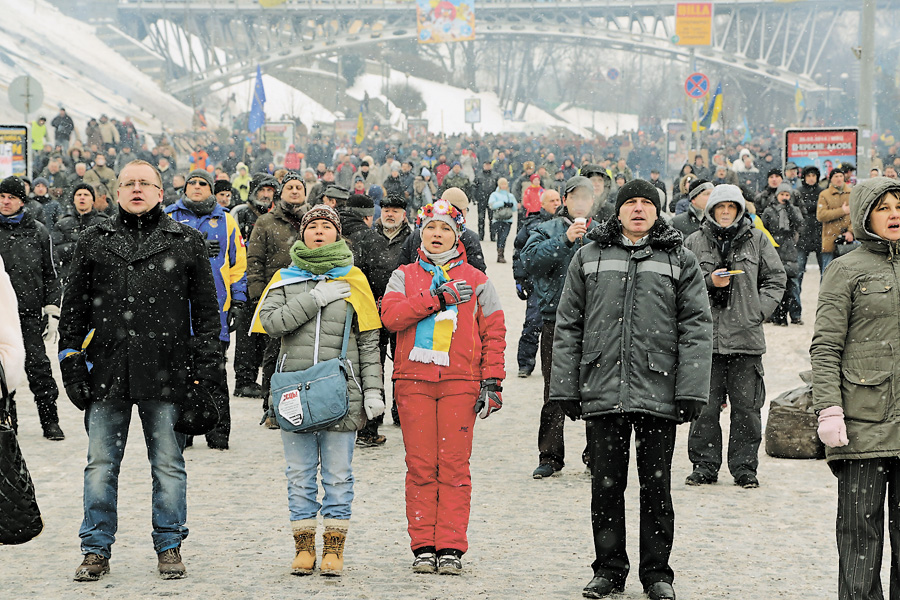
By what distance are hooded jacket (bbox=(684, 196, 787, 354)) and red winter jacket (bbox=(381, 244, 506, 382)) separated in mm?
2183

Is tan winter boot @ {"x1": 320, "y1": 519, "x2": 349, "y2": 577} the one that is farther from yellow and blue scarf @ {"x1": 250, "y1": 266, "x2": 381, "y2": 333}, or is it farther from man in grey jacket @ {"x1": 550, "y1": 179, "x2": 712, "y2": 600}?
man in grey jacket @ {"x1": 550, "y1": 179, "x2": 712, "y2": 600}

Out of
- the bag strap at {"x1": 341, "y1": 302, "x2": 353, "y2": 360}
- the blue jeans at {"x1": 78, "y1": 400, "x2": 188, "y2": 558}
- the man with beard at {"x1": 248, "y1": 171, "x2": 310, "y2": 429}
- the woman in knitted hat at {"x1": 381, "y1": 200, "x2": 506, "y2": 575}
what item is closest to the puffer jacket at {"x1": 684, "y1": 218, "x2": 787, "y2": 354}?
the woman in knitted hat at {"x1": 381, "y1": 200, "x2": 506, "y2": 575}

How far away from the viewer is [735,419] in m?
7.96

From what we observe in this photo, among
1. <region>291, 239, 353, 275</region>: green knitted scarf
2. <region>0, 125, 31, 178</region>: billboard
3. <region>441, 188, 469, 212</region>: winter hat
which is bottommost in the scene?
<region>291, 239, 353, 275</region>: green knitted scarf

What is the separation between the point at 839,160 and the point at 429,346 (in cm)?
1264

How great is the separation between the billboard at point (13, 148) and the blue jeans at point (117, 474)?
13.0 metres

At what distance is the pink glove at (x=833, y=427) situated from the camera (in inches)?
187

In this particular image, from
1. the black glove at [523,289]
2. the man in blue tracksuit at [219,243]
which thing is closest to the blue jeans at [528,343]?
the black glove at [523,289]

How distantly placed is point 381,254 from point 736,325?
2.77 meters

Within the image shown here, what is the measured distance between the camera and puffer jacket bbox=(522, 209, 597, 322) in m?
8.13

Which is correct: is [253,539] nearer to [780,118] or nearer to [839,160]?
[839,160]

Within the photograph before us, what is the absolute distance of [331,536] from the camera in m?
5.83

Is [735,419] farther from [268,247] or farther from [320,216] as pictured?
[268,247]

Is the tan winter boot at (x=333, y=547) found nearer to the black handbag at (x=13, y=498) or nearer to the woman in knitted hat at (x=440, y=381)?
the woman in knitted hat at (x=440, y=381)
